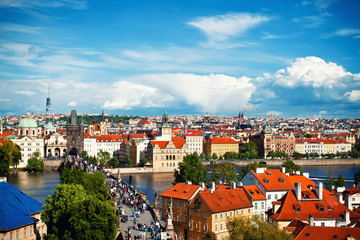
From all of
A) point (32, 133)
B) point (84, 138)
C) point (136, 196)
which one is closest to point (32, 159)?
point (32, 133)

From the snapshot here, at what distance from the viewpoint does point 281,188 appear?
40.0 m

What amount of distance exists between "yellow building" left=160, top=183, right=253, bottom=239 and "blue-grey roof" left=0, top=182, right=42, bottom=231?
400 inches

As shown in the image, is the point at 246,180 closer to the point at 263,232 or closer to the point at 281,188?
the point at 281,188

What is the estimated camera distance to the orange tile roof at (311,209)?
3384 centimetres

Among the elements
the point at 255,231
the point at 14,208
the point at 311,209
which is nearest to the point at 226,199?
the point at 311,209

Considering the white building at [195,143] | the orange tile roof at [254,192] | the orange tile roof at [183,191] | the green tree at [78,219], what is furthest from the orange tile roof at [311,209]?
the white building at [195,143]

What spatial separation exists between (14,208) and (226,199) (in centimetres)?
1533

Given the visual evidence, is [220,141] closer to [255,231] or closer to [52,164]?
[52,164]

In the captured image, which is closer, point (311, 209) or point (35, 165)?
point (311, 209)

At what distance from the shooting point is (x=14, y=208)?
95.1ft

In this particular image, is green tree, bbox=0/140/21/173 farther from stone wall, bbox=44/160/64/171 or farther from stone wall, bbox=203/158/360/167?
stone wall, bbox=203/158/360/167

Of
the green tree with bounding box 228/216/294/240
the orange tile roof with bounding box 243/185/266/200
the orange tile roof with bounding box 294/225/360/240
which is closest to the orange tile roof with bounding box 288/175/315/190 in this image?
the orange tile roof with bounding box 243/185/266/200

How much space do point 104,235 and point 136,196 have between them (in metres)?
18.5

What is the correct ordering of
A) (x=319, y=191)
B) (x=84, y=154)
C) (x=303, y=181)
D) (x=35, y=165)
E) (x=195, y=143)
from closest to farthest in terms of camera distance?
(x=319, y=191) < (x=303, y=181) < (x=35, y=165) < (x=84, y=154) < (x=195, y=143)
